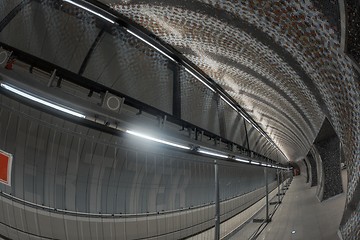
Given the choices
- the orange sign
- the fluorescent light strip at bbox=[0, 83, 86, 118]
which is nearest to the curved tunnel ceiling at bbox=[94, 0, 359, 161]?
the fluorescent light strip at bbox=[0, 83, 86, 118]

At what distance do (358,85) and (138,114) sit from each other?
2.44 metres

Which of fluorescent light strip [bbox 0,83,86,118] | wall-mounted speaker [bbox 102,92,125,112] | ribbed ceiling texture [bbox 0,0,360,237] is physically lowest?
fluorescent light strip [bbox 0,83,86,118]

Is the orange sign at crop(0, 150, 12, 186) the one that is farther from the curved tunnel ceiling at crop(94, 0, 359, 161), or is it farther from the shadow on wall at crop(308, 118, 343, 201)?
the shadow on wall at crop(308, 118, 343, 201)

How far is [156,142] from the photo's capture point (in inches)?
119

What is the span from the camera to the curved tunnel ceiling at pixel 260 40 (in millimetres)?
2078

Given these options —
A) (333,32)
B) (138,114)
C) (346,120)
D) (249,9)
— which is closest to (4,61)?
(138,114)

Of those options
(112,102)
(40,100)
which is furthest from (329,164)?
(40,100)

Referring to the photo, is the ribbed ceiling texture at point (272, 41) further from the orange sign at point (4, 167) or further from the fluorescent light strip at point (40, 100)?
the orange sign at point (4, 167)

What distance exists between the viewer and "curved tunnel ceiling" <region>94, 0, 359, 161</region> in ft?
6.82

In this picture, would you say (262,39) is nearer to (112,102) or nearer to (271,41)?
(271,41)

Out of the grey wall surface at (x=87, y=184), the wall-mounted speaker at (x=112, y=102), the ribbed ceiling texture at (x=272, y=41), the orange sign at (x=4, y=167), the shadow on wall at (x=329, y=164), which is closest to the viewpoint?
the ribbed ceiling texture at (x=272, y=41)

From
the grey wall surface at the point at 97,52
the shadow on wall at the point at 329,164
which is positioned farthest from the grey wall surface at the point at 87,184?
the shadow on wall at the point at 329,164

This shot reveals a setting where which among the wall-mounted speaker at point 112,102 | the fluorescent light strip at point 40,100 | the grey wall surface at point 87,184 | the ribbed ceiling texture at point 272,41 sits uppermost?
the ribbed ceiling texture at point 272,41

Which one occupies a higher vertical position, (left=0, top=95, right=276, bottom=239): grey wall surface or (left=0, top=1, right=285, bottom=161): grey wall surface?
(left=0, top=1, right=285, bottom=161): grey wall surface
